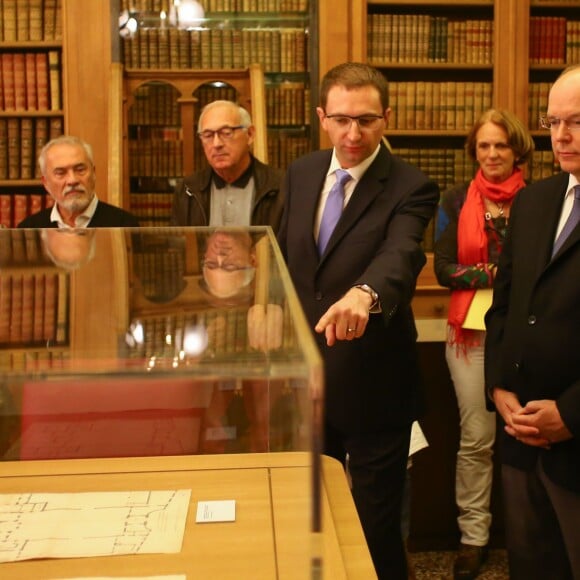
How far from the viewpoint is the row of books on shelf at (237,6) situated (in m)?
4.75

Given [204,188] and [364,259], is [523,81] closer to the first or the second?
[204,188]

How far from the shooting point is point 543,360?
195cm

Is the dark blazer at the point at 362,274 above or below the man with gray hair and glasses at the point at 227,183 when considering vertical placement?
below

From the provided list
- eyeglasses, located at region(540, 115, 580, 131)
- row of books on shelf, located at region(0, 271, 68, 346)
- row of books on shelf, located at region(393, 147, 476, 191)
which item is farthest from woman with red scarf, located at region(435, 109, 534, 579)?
row of books on shelf, located at region(0, 271, 68, 346)

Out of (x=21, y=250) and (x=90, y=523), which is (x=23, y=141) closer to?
(x=21, y=250)

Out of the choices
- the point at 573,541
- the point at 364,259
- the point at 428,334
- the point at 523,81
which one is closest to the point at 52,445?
the point at 364,259

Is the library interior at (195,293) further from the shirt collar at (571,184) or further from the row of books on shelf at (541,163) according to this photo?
the shirt collar at (571,184)

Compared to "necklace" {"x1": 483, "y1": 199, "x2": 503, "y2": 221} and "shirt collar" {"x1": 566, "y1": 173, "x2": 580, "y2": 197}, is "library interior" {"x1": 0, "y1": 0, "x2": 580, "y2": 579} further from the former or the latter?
"shirt collar" {"x1": 566, "y1": 173, "x2": 580, "y2": 197}

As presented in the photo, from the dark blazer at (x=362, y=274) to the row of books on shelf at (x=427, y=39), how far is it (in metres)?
2.77

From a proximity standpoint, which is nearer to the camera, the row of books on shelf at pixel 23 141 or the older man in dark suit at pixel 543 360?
the older man in dark suit at pixel 543 360

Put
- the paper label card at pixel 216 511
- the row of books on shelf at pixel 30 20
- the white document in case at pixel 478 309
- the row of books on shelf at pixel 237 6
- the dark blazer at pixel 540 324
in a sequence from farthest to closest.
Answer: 1. the row of books on shelf at pixel 237 6
2. the row of books on shelf at pixel 30 20
3. the white document in case at pixel 478 309
4. the dark blazer at pixel 540 324
5. the paper label card at pixel 216 511

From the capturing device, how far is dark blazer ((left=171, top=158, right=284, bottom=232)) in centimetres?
321

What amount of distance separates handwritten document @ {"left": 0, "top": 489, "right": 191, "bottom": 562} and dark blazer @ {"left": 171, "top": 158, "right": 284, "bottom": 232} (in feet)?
5.94

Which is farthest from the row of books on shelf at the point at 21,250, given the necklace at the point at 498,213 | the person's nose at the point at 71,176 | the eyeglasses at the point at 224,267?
the necklace at the point at 498,213
